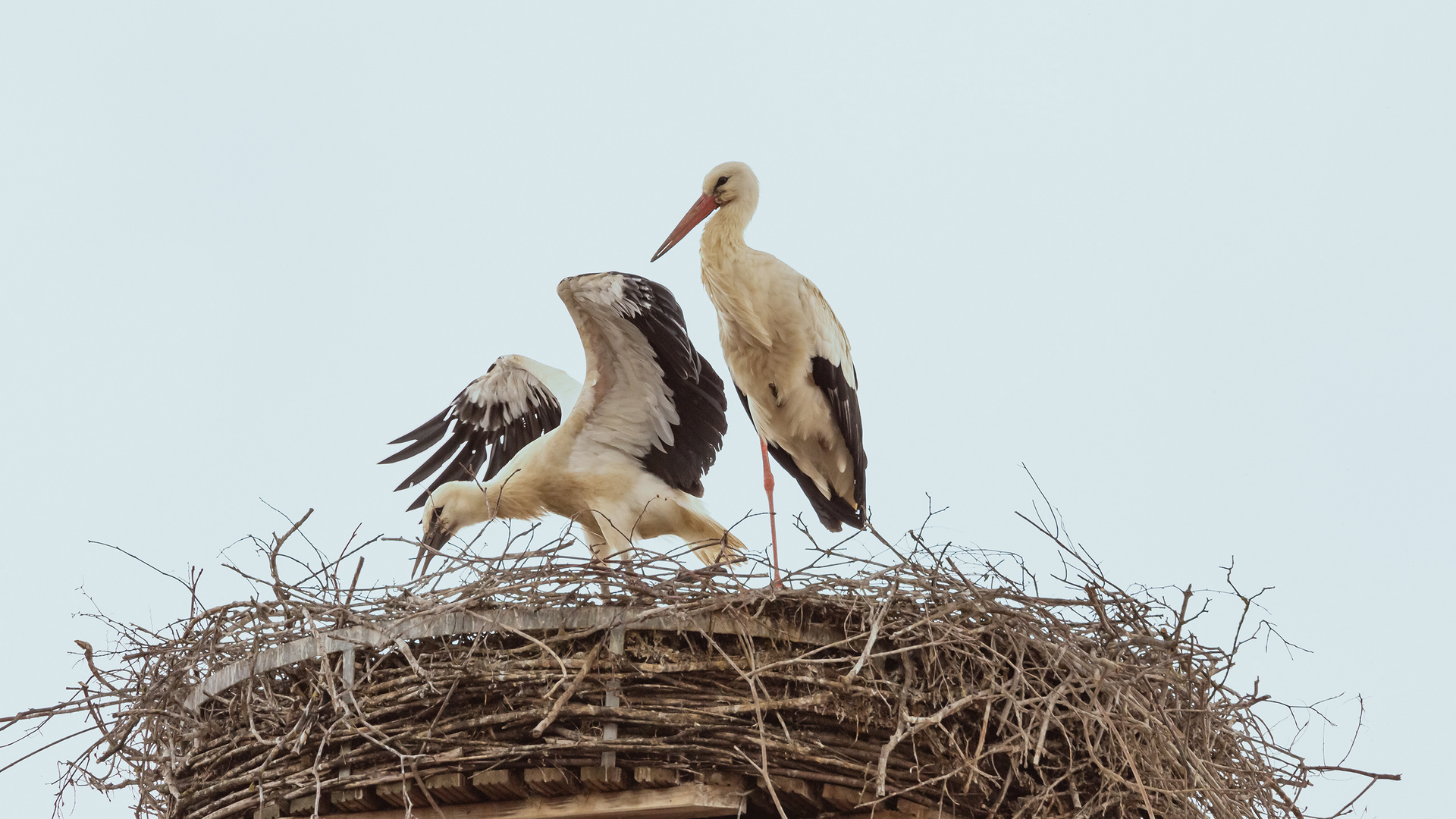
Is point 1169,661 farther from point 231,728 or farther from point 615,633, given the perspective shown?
point 231,728

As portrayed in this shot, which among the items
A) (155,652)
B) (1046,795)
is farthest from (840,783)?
(155,652)

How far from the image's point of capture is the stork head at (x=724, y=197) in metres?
5.84

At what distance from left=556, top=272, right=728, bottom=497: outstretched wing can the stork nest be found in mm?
1668

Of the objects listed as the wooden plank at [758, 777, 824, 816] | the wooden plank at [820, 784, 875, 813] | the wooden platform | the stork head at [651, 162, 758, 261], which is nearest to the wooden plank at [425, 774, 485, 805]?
the wooden platform

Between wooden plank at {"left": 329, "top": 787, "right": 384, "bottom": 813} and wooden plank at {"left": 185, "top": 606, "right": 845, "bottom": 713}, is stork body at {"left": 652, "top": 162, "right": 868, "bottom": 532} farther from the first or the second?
wooden plank at {"left": 329, "top": 787, "right": 384, "bottom": 813}

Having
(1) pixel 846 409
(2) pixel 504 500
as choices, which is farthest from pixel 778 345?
(2) pixel 504 500

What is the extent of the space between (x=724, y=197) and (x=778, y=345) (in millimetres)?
693

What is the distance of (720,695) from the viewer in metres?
3.67

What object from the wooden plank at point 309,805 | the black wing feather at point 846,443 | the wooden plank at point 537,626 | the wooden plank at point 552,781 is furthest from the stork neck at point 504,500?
the wooden plank at point 552,781

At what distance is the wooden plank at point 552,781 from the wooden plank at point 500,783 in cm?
2

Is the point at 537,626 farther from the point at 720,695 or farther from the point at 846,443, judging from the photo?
the point at 846,443

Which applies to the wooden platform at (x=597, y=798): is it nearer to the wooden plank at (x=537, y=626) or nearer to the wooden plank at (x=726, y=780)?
the wooden plank at (x=726, y=780)

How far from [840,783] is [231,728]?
65.7 inches

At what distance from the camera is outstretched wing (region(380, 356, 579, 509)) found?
22.5 feet
